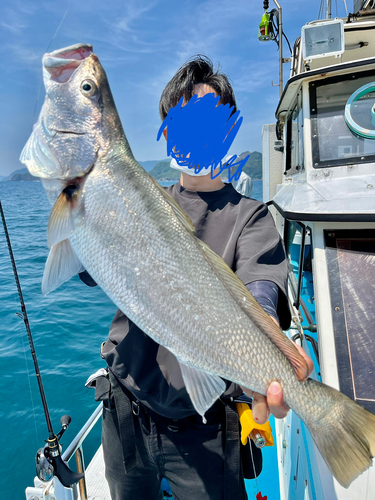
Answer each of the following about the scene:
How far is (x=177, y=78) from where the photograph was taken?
2111 millimetres

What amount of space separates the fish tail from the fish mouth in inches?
63.6

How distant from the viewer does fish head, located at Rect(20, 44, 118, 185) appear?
1.33 m

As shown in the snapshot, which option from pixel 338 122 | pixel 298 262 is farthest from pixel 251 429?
pixel 298 262

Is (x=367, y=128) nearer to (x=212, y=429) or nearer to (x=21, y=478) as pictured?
(x=212, y=429)

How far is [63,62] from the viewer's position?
4.38 ft

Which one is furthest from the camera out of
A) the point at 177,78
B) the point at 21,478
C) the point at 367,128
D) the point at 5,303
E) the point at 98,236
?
the point at 5,303

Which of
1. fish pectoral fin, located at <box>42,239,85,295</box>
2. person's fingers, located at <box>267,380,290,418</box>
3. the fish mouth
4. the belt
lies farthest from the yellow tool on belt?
the fish mouth

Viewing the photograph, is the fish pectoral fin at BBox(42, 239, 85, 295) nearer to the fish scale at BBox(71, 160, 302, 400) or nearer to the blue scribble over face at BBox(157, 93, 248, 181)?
the fish scale at BBox(71, 160, 302, 400)

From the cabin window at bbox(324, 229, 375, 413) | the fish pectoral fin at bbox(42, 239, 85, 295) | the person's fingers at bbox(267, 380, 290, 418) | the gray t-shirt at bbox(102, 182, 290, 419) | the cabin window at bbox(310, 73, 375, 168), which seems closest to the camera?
the person's fingers at bbox(267, 380, 290, 418)

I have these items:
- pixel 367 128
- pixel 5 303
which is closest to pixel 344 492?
pixel 367 128

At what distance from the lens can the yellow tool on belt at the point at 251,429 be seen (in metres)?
1.78

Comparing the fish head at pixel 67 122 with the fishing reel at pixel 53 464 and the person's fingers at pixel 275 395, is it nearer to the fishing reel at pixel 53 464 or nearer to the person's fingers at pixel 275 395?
the person's fingers at pixel 275 395

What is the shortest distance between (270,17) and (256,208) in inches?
304

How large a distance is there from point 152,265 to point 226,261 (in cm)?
67
